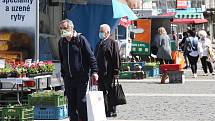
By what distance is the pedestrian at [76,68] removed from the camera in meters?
10.8

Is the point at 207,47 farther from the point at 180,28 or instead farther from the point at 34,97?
the point at 180,28

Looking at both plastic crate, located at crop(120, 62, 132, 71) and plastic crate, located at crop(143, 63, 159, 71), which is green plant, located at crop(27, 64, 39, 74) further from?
plastic crate, located at crop(143, 63, 159, 71)

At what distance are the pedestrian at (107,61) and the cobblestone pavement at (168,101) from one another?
0.67 metres

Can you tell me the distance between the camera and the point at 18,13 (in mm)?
14406

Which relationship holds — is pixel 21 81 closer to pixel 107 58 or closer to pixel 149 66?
pixel 107 58

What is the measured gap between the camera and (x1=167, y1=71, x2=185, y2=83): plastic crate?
21391mm

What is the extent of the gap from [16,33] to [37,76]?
4.14 ft

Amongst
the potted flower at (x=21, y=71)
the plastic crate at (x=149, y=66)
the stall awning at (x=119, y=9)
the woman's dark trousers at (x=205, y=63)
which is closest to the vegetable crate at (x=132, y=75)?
the plastic crate at (x=149, y=66)

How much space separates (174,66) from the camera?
21359 mm

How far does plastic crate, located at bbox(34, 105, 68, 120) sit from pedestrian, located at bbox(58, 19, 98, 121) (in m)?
1.73

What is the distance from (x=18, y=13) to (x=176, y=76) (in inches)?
330

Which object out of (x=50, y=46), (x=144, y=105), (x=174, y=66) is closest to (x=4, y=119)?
(x=144, y=105)

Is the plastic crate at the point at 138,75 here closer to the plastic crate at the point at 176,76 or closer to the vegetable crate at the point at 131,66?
the vegetable crate at the point at 131,66

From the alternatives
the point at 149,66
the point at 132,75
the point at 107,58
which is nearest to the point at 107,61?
the point at 107,58
